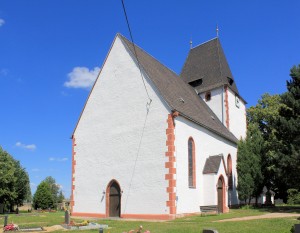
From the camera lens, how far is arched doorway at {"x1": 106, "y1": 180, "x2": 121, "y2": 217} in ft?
76.1

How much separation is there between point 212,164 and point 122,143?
6558 mm

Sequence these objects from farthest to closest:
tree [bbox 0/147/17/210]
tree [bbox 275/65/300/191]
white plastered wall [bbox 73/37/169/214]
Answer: tree [bbox 0/147/17/210], tree [bbox 275/65/300/191], white plastered wall [bbox 73/37/169/214]

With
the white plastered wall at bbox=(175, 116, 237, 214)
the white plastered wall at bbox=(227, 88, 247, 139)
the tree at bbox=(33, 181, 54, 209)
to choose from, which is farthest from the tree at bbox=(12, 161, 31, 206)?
the white plastered wall at bbox=(175, 116, 237, 214)

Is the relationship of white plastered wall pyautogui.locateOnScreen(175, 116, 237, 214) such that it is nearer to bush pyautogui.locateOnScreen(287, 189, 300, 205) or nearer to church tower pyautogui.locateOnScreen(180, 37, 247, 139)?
church tower pyautogui.locateOnScreen(180, 37, 247, 139)

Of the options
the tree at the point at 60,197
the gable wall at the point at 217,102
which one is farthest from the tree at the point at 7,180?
the gable wall at the point at 217,102

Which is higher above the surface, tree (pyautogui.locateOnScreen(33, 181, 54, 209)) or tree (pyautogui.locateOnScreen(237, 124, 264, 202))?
tree (pyautogui.locateOnScreen(237, 124, 264, 202))

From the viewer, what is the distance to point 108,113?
2511 cm

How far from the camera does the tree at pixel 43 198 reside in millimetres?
54750

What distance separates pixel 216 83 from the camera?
113ft

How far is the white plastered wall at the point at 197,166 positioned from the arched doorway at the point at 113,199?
4266 millimetres

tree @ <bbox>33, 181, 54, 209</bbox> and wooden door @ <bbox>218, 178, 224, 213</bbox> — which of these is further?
tree @ <bbox>33, 181, 54, 209</bbox>

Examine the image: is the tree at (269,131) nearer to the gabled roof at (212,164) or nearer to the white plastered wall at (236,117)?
the white plastered wall at (236,117)

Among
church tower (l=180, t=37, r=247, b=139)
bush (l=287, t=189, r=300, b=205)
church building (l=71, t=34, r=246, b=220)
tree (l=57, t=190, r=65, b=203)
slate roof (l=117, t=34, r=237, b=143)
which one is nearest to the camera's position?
church building (l=71, t=34, r=246, b=220)

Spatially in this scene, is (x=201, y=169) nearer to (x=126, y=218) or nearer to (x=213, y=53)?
(x=126, y=218)
